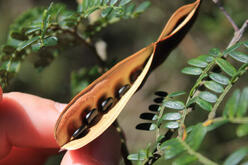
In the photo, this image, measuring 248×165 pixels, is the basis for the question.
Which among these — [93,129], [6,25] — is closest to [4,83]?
[93,129]

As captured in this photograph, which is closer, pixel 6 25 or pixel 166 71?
pixel 166 71

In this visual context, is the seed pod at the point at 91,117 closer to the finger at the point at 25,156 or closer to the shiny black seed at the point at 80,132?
the shiny black seed at the point at 80,132

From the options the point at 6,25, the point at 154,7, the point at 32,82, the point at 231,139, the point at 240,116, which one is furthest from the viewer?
the point at 6,25

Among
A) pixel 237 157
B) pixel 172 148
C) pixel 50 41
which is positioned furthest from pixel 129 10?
pixel 237 157

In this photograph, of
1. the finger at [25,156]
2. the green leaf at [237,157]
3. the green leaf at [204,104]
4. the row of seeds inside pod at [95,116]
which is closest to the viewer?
the green leaf at [237,157]

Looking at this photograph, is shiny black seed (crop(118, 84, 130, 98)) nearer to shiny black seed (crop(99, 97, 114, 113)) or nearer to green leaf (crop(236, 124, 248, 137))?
shiny black seed (crop(99, 97, 114, 113))

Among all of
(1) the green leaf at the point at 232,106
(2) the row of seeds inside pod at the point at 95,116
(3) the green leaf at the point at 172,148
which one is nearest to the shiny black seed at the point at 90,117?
(2) the row of seeds inside pod at the point at 95,116

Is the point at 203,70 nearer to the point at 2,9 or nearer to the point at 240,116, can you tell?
the point at 240,116
